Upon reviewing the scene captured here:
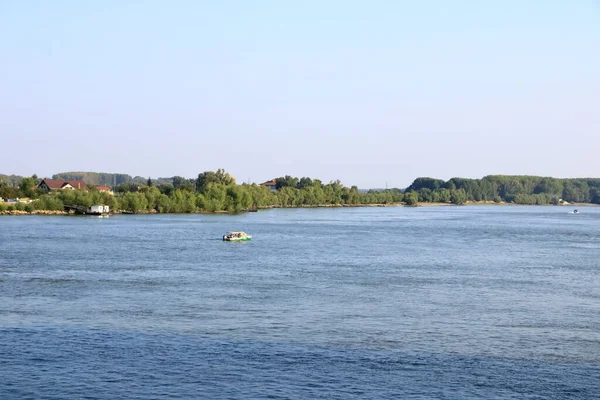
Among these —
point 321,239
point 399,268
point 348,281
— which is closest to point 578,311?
point 348,281

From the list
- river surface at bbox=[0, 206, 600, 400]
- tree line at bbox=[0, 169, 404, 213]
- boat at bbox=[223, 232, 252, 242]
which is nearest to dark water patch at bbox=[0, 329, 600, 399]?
river surface at bbox=[0, 206, 600, 400]

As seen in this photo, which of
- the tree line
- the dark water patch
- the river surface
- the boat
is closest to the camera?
the dark water patch

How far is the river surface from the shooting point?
2102 centimetres

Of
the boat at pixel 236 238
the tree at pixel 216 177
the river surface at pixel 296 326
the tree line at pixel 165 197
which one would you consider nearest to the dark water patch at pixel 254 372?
the river surface at pixel 296 326

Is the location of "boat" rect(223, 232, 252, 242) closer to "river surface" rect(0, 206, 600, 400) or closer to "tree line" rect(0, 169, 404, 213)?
A: "river surface" rect(0, 206, 600, 400)

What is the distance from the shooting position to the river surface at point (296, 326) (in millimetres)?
21016

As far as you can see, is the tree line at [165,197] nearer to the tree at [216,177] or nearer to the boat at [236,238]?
the tree at [216,177]

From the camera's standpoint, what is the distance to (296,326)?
28.0 m

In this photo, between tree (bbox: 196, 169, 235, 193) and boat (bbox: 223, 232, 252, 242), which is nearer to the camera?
boat (bbox: 223, 232, 252, 242)

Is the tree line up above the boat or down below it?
above

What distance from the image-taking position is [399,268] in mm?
47438

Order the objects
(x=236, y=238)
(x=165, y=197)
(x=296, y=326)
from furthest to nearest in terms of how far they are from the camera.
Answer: (x=165, y=197), (x=236, y=238), (x=296, y=326)

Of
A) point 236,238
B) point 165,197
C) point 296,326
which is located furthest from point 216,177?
point 296,326

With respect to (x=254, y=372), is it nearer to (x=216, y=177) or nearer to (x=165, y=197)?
(x=165, y=197)
